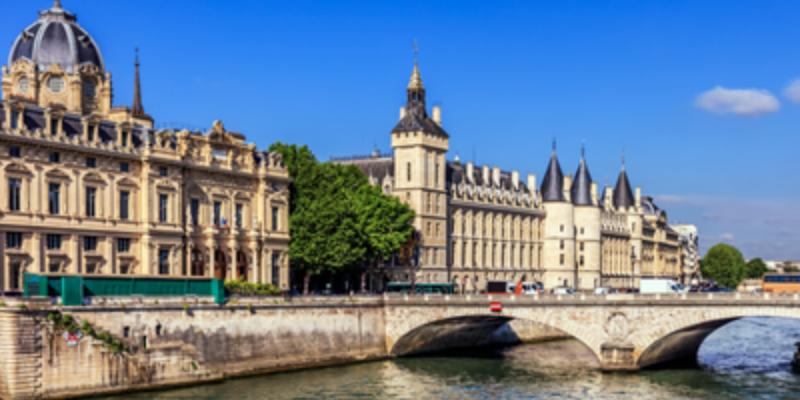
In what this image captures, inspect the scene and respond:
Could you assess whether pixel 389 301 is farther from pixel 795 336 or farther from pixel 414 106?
pixel 795 336

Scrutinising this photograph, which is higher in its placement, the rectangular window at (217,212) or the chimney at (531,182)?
the chimney at (531,182)

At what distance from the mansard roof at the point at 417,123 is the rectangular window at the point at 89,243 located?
1857 inches

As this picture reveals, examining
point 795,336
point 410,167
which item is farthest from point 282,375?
point 795,336

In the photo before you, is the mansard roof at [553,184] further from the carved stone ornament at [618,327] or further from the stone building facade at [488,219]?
Answer: the carved stone ornament at [618,327]

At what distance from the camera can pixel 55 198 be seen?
7212cm

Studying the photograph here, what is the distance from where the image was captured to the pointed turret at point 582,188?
14571 centimetres

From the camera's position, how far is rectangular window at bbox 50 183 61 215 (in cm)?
7188

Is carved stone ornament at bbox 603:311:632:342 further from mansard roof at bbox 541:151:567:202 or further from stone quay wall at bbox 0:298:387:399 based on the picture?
mansard roof at bbox 541:151:567:202

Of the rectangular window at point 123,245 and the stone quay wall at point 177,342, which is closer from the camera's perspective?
the stone quay wall at point 177,342

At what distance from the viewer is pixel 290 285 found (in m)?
96.6

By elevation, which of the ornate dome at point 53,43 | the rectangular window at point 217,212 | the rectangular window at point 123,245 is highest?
the ornate dome at point 53,43

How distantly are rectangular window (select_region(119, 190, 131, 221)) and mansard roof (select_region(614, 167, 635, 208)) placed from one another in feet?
365

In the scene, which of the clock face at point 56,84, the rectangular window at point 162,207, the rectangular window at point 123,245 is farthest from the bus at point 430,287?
the clock face at point 56,84

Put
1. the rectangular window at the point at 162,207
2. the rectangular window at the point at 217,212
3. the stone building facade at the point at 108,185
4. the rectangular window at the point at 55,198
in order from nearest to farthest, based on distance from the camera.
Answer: the stone building facade at the point at 108,185, the rectangular window at the point at 55,198, the rectangular window at the point at 162,207, the rectangular window at the point at 217,212
